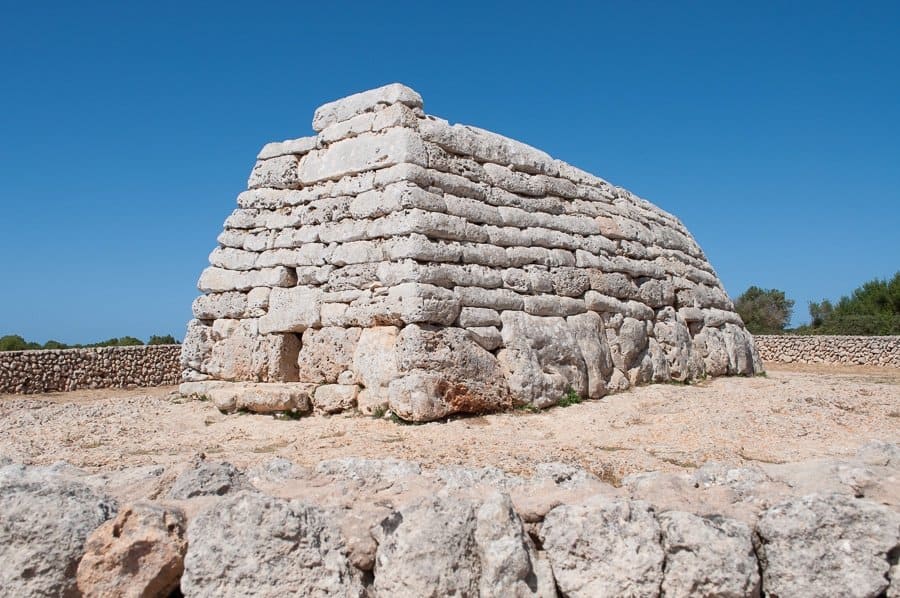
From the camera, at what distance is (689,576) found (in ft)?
10.7

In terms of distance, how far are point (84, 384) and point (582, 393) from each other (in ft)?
41.7

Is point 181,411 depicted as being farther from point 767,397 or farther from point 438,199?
point 767,397

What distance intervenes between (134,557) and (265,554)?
0.59m

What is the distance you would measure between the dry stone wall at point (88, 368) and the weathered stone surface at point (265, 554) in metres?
14.4

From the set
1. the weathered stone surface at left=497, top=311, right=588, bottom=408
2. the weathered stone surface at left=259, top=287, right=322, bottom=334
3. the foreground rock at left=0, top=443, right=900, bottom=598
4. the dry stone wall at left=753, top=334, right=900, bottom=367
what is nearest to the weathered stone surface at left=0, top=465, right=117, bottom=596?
the foreground rock at left=0, top=443, right=900, bottom=598

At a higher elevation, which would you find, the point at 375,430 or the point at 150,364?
the point at 150,364

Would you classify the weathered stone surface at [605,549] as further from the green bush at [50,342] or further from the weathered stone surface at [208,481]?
the green bush at [50,342]

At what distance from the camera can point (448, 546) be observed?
3.29 metres

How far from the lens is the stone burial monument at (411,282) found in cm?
686

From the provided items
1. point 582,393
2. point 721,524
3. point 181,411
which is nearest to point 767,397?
point 582,393

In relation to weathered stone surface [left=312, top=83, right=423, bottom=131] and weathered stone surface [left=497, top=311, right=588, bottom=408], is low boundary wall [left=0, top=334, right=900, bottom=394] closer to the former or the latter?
weathered stone surface [left=312, top=83, right=423, bottom=131]

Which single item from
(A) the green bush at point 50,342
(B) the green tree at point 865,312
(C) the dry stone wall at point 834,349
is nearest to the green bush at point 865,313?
(B) the green tree at point 865,312

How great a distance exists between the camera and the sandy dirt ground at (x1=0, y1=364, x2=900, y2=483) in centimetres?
525

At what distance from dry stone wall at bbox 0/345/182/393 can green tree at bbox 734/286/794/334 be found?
31925 millimetres
